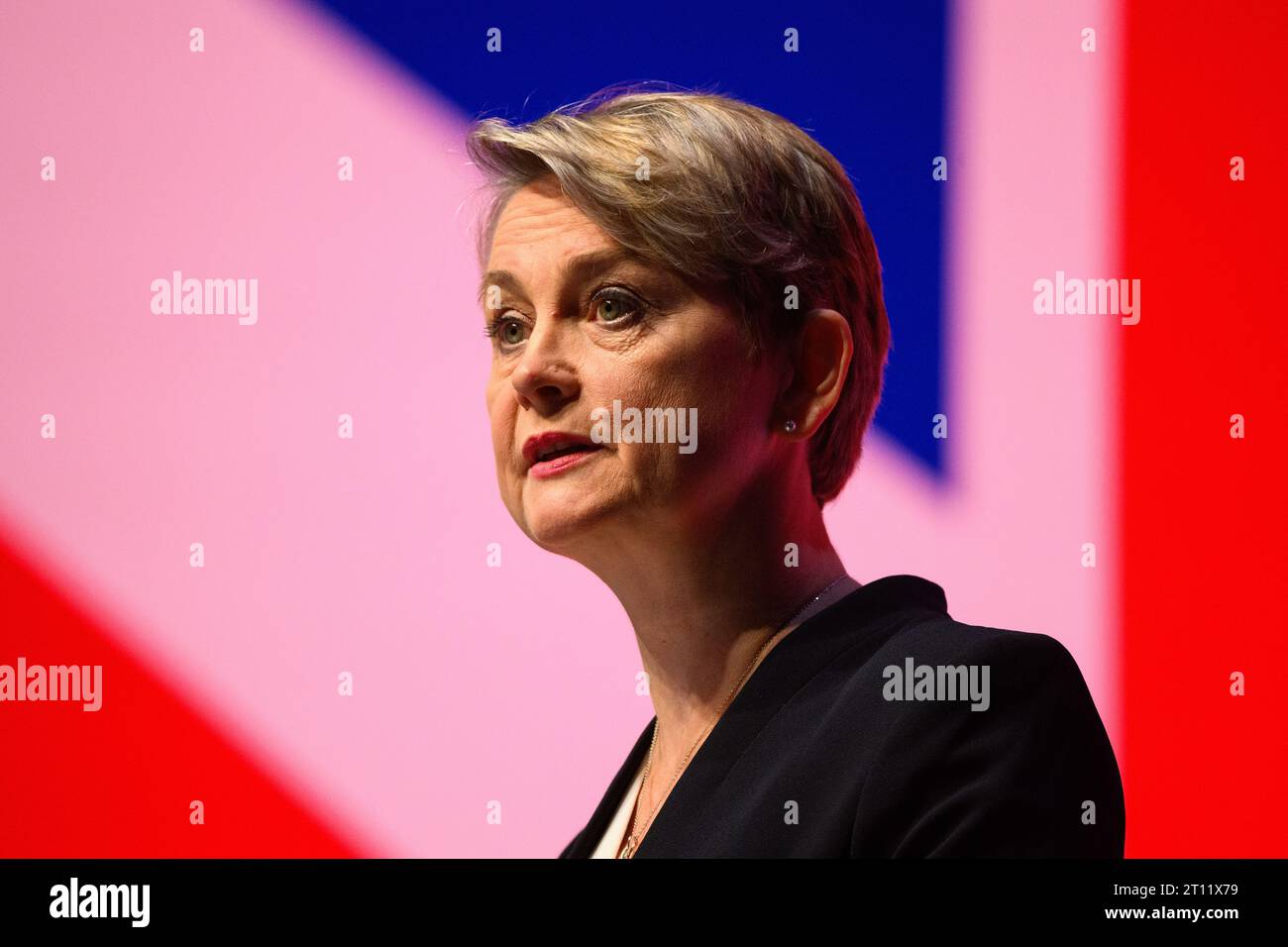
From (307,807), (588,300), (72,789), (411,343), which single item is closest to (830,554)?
(588,300)

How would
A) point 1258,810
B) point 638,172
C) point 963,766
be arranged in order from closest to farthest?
1. point 963,766
2. point 638,172
3. point 1258,810

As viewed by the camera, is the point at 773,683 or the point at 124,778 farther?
the point at 124,778

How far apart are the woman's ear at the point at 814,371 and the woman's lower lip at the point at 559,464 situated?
27cm

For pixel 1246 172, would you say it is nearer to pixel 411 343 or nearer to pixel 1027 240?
pixel 1027 240

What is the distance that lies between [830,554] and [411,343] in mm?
984

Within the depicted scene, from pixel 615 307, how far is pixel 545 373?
127 millimetres

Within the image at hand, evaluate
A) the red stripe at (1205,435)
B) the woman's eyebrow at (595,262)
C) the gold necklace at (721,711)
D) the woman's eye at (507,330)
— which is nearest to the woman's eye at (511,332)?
the woman's eye at (507,330)

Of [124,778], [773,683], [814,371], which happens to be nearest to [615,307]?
[814,371]

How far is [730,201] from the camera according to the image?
1.85 meters

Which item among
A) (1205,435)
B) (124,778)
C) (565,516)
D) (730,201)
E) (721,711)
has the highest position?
(730,201)

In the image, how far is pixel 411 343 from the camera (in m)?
2.59

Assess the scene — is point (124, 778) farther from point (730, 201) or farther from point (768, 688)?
point (730, 201)

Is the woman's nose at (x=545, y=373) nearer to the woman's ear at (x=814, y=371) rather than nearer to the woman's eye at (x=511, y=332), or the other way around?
the woman's eye at (x=511, y=332)

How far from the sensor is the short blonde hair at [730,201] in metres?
1.83
